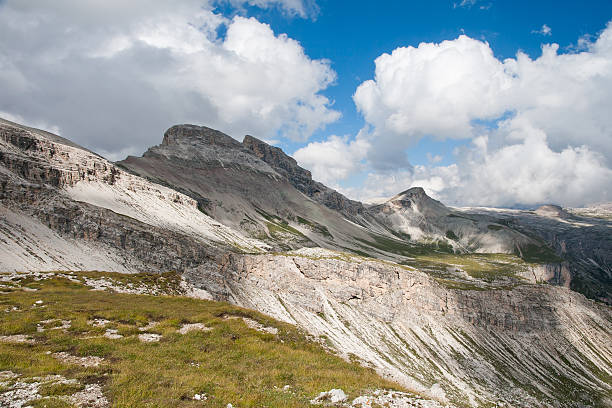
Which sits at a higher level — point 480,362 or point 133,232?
point 133,232

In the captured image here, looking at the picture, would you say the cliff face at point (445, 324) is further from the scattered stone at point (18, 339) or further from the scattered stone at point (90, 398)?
the scattered stone at point (90, 398)

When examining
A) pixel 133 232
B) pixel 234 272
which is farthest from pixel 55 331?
pixel 133 232

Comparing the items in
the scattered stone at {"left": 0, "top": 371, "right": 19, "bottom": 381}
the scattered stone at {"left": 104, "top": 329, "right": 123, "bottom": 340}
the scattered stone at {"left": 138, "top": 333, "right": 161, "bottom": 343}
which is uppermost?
the scattered stone at {"left": 0, "top": 371, "right": 19, "bottom": 381}

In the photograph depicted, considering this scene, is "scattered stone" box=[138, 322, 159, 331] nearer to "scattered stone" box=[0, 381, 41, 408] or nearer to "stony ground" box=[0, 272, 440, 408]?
"stony ground" box=[0, 272, 440, 408]

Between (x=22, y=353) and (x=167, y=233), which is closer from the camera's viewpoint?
(x=22, y=353)

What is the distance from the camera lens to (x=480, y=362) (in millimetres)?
101875

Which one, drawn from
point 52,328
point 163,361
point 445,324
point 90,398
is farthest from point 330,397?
point 445,324

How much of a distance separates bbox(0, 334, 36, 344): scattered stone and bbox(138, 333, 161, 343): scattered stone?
6729 millimetres

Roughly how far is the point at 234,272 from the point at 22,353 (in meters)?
82.6

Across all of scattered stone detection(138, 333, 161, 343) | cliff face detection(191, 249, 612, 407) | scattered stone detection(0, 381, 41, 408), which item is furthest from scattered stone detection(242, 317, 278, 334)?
cliff face detection(191, 249, 612, 407)

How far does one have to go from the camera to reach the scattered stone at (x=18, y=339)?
21.6m

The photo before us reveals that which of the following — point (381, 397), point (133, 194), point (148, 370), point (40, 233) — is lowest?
point (40, 233)

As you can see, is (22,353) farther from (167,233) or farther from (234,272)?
(167,233)

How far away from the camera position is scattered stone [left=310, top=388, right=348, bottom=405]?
16.5 metres
